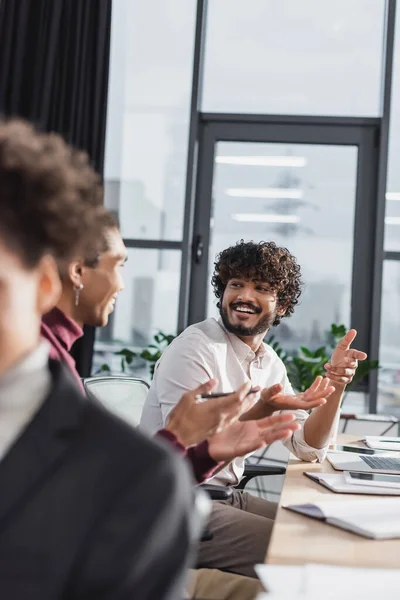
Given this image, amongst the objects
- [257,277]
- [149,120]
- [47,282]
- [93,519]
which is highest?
[149,120]

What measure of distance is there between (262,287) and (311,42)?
2.12 meters

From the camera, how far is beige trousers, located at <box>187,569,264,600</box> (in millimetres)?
1495

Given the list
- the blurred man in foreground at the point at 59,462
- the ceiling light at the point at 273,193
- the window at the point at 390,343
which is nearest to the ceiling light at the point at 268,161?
the ceiling light at the point at 273,193

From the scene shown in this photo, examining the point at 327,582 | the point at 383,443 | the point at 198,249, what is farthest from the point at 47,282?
the point at 198,249

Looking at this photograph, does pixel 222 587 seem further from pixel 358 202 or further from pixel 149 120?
pixel 149 120

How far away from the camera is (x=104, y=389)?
2814mm

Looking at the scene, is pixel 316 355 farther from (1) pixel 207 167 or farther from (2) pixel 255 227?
(1) pixel 207 167

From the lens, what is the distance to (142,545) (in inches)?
29.0

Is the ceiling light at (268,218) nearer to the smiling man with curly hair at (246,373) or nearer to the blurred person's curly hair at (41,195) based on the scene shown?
the smiling man with curly hair at (246,373)

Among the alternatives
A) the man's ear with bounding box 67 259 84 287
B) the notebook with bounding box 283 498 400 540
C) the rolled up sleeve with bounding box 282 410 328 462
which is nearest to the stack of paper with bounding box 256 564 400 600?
the notebook with bounding box 283 498 400 540

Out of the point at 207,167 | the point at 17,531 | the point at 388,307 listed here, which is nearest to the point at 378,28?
the point at 207,167

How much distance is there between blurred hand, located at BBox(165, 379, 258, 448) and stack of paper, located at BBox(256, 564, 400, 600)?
40 centimetres

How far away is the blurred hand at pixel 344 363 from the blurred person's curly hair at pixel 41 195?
5.38ft

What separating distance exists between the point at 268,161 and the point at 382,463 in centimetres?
248
